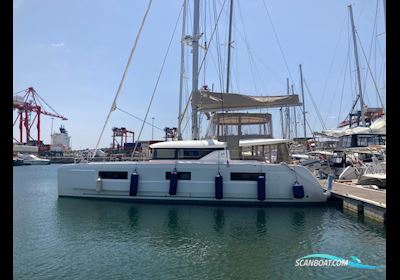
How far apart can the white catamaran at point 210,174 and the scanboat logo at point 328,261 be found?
6586 mm

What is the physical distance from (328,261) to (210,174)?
7917mm

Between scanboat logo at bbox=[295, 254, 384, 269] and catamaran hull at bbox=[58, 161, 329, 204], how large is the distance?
6.67 metres

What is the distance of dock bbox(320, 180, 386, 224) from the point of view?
11.6 meters

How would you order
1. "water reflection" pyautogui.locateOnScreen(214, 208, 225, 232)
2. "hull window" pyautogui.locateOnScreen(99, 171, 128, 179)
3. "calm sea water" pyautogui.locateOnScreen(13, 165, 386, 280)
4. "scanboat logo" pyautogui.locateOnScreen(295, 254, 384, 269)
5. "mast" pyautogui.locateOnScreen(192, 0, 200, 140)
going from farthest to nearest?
"mast" pyautogui.locateOnScreen(192, 0, 200, 140) → "hull window" pyautogui.locateOnScreen(99, 171, 128, 179) → "water reflection" pyautogui.locateOnScreen(214, 208, 225, 232) → "scanboat logo" pyautogui.locateOnScreen(295, 254, 384, 269) → "calm sea water" pyautogui.locateOnScreen(13, 165, 386, 280)

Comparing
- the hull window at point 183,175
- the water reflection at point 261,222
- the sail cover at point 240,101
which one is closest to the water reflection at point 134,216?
the hull window at point 183,175

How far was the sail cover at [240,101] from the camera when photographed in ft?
56.0

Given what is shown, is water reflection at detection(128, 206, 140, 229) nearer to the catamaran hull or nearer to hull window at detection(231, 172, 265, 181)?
the catamaran hull

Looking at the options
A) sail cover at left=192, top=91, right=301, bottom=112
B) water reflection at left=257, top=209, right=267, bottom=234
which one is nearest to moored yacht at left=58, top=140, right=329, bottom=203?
water reflection at left=257, top=209, right=267, bottom=234

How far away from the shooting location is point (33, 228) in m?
11.5

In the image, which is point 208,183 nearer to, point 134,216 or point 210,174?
point 210,174

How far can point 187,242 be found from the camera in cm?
976

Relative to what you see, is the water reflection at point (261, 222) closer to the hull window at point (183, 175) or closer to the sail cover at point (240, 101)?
the hull window at point (183, 175)
